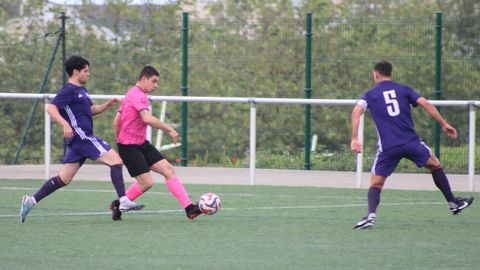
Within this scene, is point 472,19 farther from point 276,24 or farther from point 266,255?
point 266,255

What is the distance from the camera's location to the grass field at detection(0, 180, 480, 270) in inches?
328

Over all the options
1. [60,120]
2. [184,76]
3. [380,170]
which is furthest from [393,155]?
[184,76]

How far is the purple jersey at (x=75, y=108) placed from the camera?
11039 millimetres

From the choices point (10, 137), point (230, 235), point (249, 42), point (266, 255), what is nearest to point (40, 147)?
point (10, 137)

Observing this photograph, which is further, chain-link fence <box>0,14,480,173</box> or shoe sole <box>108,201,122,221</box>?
chain-link fence <box>0,14,480,173</box>

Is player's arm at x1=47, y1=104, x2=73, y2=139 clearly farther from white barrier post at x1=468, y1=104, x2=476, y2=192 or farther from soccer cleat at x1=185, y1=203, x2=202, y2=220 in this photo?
white barrier post at x1=468, y1=104, x2=476, y2=192

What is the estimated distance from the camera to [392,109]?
10484mm

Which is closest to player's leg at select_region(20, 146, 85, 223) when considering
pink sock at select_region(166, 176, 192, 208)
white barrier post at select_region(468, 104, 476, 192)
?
pink sock at select_region(166, 176, 192, 208)

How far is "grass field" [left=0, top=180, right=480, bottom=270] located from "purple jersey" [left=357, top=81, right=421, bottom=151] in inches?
34.1

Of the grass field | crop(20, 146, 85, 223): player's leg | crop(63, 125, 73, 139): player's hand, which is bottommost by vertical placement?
the grass field

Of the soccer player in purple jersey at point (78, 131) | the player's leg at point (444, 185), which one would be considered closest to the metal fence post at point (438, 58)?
the player's leg at point (444, 185)

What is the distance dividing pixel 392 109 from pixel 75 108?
319 cm

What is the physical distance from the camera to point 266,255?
8.63 metres

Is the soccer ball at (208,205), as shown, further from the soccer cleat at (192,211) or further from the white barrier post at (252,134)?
the white barrier post at (252,134)
